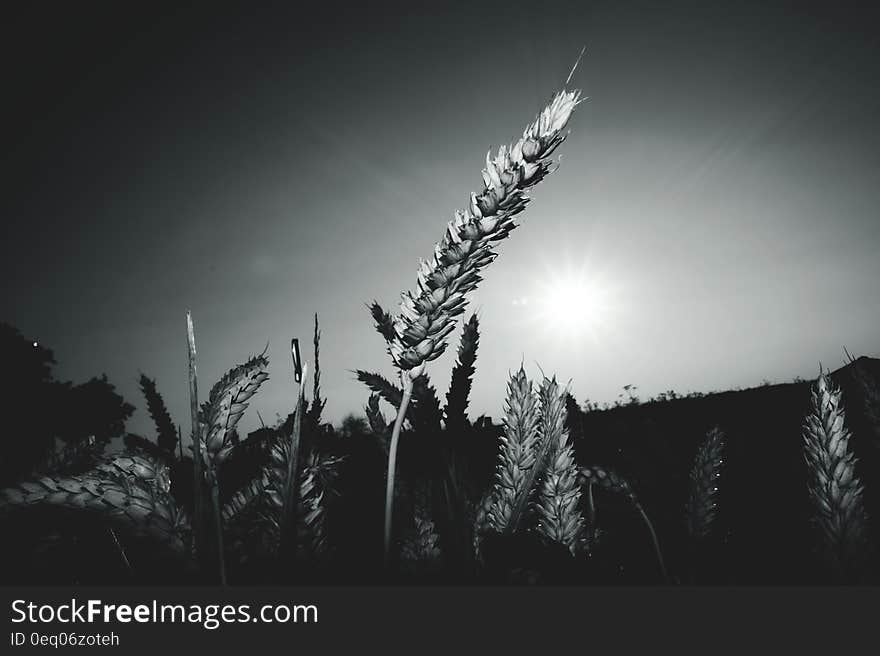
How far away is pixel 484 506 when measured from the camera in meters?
1.12

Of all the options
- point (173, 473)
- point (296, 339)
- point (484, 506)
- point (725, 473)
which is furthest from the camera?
point (725, 473)

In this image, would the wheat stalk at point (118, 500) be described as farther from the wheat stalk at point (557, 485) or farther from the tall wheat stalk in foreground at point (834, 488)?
the tall wheat stalk in foreground at point (834, 488)

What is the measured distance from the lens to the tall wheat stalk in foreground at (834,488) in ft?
2.72

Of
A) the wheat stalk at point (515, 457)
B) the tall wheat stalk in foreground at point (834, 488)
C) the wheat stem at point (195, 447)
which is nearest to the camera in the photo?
the wheat stem at point (195, 447)

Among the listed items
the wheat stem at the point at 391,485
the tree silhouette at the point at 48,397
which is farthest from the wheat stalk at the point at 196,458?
the tree silhouette at the point at 48,397

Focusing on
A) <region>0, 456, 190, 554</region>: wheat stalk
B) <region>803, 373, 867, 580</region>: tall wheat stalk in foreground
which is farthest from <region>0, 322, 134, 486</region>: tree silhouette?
<region>803, 373, 867, 580</region>: tall wheat stalk in foreground

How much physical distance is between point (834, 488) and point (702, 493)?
0.27 metres

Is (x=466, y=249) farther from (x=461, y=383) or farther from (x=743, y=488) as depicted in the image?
(x=743, y=488)

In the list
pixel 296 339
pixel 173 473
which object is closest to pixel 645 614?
pixel 296 339

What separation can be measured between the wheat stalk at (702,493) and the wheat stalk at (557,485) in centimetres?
30

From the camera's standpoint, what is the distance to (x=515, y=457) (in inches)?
42.3

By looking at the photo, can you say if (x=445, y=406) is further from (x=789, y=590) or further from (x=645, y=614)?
(x=789, y=590)

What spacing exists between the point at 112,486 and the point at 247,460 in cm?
91

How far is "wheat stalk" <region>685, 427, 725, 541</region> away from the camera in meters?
1.07
